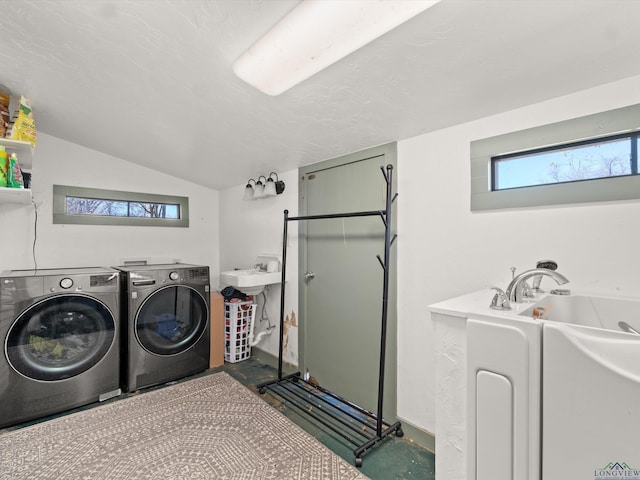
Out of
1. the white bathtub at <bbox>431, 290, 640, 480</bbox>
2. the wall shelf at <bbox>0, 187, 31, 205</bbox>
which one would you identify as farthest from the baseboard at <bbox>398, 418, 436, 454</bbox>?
the wall shelf at <bbox>0, 187, 31, 205</bbox>

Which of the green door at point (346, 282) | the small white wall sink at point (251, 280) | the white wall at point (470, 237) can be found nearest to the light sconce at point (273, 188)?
the green door at point (346, 282)

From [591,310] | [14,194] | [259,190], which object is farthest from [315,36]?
[14,194]

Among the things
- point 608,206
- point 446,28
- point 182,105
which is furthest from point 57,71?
point 608,206

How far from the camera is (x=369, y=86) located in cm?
147

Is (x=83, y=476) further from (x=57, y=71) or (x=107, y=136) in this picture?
(x=107, y=136)

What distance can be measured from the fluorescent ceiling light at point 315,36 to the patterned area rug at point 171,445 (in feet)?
6.30

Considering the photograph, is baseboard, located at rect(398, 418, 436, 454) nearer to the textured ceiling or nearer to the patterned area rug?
the patterned area rug

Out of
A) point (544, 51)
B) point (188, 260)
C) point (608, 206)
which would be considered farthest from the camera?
point (188, 260)

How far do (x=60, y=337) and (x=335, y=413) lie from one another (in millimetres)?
2008

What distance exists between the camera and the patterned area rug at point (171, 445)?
1529 mm

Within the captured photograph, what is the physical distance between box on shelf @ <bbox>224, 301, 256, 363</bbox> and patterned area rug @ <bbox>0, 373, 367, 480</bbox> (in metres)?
0.71

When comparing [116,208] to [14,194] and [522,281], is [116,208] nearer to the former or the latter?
[14,194]

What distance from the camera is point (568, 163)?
1.35 metres

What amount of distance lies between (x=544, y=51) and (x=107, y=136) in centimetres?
305
